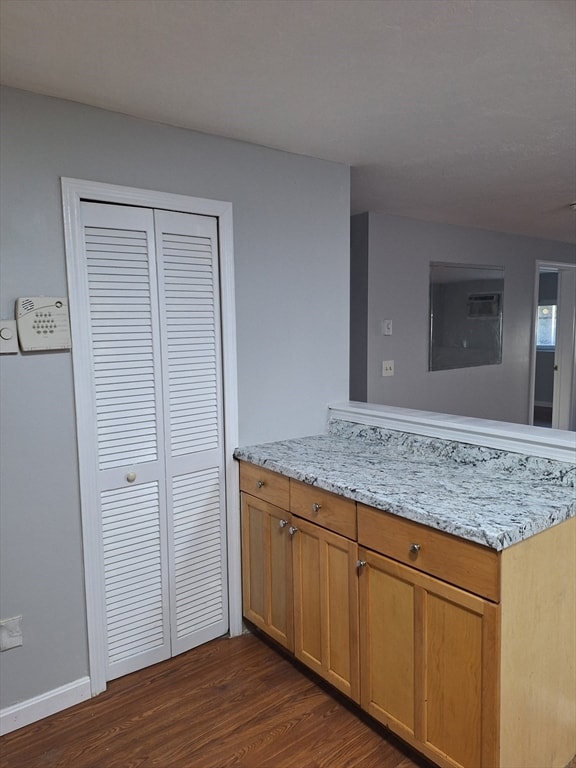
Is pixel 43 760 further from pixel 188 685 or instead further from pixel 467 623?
pixel 467 623

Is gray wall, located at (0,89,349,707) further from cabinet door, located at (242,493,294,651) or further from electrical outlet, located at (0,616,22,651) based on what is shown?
cabinet door, located at (242,493,294,651)

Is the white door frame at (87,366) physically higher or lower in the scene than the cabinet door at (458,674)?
higher

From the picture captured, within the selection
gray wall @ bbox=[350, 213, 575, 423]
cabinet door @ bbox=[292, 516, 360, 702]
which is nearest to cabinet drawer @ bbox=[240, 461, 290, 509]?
cabinet door @ bbox=[292, 516, 360, 702]

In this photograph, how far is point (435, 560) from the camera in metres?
1.61

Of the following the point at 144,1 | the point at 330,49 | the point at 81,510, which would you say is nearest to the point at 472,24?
the point at 330,49

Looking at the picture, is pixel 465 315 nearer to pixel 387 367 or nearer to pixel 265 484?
pixel 387 367

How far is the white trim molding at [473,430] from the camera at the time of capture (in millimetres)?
1916

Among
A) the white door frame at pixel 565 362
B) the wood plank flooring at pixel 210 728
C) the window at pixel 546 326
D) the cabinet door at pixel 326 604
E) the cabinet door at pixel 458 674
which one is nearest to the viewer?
the cabinet door at pixel 458 674

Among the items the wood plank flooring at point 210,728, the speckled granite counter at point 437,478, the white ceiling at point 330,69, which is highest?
the white ceiling at point 330,69

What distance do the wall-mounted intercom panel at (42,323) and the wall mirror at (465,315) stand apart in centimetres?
287

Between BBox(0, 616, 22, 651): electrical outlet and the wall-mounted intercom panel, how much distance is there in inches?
37.5

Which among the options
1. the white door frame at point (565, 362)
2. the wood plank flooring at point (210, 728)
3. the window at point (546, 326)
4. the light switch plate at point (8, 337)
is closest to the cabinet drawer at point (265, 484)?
the wood plank flooring at point (210, 728)

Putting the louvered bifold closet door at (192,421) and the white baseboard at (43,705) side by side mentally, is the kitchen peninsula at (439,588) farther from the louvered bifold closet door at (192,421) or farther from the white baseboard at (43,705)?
the white baseboard at (43,705)

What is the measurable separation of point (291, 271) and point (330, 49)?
1096 mm
